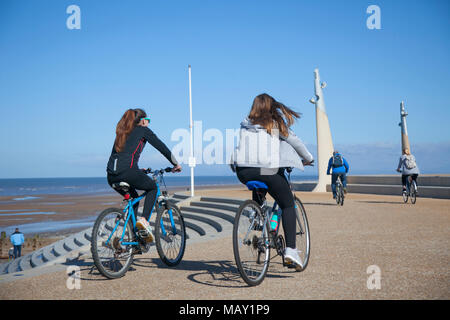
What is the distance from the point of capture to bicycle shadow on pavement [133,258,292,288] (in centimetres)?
405

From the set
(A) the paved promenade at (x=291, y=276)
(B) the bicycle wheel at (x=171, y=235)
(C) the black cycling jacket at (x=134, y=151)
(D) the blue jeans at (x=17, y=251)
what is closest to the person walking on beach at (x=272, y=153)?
(A) the paved promenade at (x=291, y=276)

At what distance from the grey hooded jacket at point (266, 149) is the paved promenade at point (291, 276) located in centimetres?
117

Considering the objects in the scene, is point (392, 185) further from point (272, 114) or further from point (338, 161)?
point (272, 114)

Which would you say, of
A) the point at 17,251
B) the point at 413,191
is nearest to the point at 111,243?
the point at 413,191

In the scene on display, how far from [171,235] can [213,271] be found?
74cm

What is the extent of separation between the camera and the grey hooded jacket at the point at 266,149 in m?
3.88

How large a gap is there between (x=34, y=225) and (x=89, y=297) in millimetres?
24918

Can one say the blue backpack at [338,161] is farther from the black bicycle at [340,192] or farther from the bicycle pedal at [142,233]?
the bicycle pedal at [142,233]

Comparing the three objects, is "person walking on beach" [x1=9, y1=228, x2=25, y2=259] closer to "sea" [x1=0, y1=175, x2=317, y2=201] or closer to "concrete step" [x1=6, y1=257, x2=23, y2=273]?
"concrete step" [x1=6, y1=257, x2=23, y2=273]

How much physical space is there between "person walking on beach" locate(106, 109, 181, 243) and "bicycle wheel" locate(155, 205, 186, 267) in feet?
0.93

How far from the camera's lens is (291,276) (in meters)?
4.24

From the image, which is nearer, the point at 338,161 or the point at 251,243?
the point at 251,243

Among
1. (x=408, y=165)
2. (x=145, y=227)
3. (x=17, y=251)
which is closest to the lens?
(x=145, y=227)
